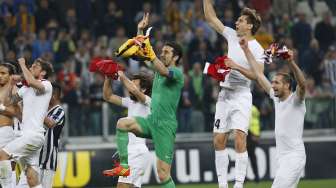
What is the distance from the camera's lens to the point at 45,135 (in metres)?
18.0

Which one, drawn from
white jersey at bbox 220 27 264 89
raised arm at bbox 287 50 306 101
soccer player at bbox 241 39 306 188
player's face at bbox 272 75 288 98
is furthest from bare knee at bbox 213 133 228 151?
raised arm at bbox 287 50 306 101

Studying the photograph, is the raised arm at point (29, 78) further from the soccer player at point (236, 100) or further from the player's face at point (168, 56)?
the soccer player at point (236, 100)

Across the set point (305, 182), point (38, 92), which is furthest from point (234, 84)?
point (305, 182)

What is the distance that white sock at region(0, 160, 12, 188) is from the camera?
1730cm

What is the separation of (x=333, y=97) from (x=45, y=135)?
31.6 ft

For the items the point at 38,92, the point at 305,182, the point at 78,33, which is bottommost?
the point at 305,182

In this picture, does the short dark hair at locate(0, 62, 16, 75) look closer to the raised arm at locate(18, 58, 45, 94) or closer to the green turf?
the raised arm at locate(18, 58, 45, 94)

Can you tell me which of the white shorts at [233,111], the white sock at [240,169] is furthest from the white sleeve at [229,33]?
the white sock at [240,169]

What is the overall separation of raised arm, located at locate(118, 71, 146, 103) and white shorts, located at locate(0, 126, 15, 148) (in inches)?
75.9

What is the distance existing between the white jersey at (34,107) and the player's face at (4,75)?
1.66 feet

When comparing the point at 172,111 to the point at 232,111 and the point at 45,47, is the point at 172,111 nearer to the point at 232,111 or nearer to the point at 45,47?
the point at 232,111

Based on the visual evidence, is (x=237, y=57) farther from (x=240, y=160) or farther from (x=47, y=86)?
(x=47, y=86)

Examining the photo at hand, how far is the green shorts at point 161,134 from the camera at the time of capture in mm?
16484

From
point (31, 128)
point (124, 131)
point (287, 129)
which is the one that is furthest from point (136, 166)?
point (287, 129)
